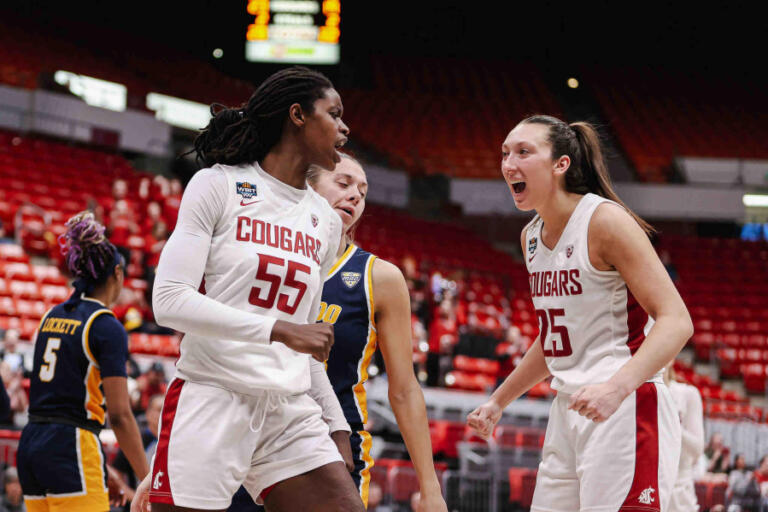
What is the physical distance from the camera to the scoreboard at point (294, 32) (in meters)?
19.3

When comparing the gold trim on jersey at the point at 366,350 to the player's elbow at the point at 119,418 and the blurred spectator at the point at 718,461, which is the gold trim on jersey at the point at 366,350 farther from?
the blurred spectator at the point at 718,461

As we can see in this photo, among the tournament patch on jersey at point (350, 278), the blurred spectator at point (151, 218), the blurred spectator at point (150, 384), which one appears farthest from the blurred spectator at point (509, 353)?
the tournament patch on jersey at point (350, 278)

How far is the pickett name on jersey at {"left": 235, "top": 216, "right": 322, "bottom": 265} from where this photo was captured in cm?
287

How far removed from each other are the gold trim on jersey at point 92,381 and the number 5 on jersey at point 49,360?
14cm

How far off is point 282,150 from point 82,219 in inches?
79.4

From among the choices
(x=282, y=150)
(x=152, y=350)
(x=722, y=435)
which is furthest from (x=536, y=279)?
(x=722, y=435)

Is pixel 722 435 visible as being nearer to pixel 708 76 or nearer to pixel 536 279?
pixel 536 279

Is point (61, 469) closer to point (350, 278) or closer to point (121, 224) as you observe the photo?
point (350, 278)

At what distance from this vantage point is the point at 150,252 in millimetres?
13508

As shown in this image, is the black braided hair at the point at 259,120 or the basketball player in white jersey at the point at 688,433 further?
the basketball player in white jersey at the point at 688,433

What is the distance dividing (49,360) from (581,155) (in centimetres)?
256

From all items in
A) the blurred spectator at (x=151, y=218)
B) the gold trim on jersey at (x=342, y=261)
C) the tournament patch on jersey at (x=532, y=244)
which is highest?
the blurred spectator at (x=151, y=218)

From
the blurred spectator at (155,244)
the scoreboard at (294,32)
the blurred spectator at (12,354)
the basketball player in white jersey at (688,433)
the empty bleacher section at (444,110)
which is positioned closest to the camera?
the basketball player in white jersey at (688,433)

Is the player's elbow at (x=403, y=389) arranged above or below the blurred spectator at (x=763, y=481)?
above
